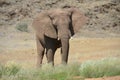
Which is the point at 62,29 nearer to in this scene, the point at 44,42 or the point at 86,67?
the point at 44,42

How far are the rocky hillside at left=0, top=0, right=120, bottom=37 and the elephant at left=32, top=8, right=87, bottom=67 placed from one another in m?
32.8

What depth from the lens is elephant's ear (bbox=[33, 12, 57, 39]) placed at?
1591 centimetres

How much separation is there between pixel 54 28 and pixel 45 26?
468mm

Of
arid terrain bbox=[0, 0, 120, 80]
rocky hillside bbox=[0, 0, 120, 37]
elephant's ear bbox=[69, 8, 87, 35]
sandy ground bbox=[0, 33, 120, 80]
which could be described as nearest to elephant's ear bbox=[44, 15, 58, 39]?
elephant's ear bbox=[69, 8, 87, 35]

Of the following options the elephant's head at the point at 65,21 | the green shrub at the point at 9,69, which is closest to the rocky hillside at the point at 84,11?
the elephant's head at the point at 65,21

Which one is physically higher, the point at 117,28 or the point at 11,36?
the point at 11,36

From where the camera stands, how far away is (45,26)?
53.4ft

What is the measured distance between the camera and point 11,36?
4172 cm

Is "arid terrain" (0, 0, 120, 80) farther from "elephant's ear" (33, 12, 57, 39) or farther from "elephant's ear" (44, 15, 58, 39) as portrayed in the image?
Result: "elephant's ear" (44, 15, 58, 39)

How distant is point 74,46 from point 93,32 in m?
16.4

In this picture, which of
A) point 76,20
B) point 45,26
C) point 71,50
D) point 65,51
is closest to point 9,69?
point 65,51

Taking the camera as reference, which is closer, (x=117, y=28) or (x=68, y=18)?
(x=68, y=18)

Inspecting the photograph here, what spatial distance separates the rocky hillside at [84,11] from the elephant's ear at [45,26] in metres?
33.0

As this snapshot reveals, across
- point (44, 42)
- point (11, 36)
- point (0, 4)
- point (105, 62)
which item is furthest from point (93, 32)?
point (105, 62)
